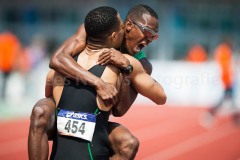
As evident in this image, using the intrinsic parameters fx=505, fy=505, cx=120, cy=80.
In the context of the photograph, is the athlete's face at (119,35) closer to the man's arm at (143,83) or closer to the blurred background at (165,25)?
the man's arm at (143,83)

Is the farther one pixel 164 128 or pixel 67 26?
pixel 67 26

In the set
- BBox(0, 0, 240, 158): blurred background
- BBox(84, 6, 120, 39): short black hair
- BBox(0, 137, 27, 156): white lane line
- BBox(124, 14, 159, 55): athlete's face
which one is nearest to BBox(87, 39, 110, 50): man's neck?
BBox(84, 6, 120, 39): short black hair

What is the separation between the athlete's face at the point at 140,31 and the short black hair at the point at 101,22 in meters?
0.42

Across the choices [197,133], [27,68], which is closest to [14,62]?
[27,68]

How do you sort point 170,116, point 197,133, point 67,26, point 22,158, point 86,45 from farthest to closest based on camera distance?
point 67,26 < point 170,116 < point 197,133 < point 22,158 < point 86,45

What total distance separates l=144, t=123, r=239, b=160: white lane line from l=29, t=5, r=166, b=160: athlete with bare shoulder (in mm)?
4823

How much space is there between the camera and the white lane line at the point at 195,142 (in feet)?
32.0

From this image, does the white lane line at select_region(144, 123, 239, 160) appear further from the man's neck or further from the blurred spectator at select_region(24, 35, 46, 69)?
the blurred spectator at select_region(24, 35, 46, 69)

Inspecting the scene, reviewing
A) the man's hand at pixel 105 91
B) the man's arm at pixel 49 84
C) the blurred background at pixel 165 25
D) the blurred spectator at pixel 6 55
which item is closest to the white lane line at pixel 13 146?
the blurred spectator at pixel 6 55

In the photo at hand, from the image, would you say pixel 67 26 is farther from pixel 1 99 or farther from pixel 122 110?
pixel 122 110

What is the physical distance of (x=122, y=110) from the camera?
15.0 ft

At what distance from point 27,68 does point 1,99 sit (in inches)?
71.0

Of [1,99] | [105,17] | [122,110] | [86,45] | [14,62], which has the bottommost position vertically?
[1,99]

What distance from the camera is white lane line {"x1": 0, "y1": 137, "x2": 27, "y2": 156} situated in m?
9.91
